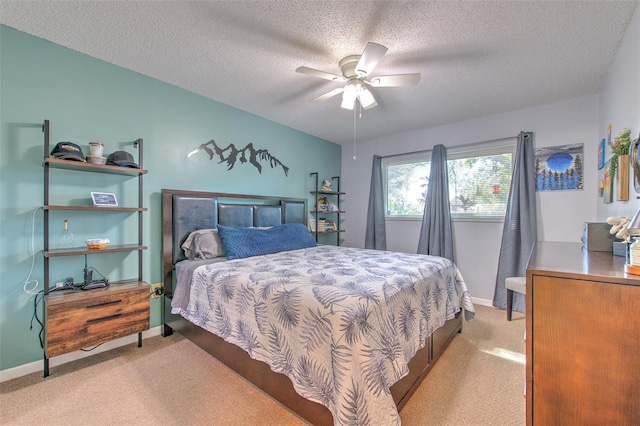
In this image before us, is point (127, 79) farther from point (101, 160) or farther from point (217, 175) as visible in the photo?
point (217, 175)

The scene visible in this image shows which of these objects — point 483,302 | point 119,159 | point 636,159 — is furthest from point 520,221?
point 119,159

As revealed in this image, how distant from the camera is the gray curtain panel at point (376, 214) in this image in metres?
4.43

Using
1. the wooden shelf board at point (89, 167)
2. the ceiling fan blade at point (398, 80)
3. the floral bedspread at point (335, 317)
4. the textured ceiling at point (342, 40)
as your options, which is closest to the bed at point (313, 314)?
the floral bedspread at point (335, 317)

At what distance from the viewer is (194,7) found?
5.59 feet

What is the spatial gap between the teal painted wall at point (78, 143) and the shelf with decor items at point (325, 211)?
1.60m

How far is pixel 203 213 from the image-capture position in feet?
9.50

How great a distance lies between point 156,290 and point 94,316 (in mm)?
631

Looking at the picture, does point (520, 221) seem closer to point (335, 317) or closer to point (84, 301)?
point (335, 317)

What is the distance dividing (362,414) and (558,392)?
741 millimetres

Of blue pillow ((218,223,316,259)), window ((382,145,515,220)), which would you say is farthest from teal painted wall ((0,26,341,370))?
window ((382,145,515,220))

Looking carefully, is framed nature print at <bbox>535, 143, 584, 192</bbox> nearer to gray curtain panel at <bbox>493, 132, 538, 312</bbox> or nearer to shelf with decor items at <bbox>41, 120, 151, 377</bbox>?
gray curtain panel at <bbox>493, 132, 538, 312</bbox>

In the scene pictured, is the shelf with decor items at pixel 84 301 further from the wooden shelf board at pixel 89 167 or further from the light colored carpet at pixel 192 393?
the light colored carpet at pixel 192 393

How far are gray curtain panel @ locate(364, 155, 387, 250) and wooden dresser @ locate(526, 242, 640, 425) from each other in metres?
3.45

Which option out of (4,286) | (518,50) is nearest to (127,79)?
(4,286)
